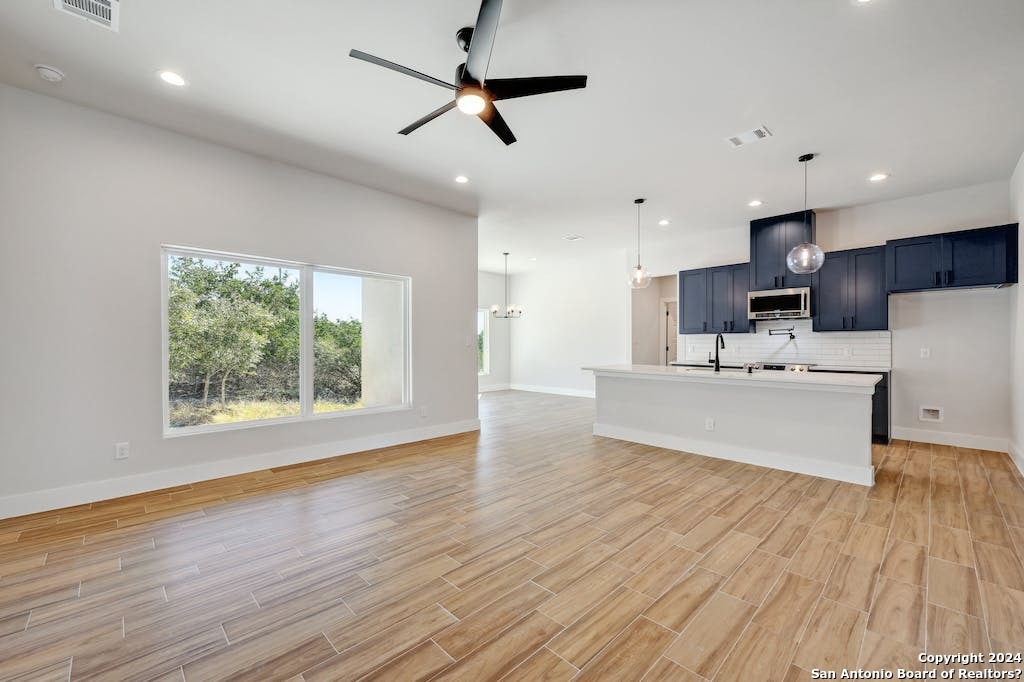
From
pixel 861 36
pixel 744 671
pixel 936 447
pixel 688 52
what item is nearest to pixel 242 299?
pixel 688 52

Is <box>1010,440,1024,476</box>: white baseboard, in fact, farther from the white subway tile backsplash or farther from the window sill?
the window sill

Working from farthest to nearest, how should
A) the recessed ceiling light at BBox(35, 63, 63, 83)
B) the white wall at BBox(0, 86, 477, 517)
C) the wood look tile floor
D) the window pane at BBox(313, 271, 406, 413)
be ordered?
the window pane at BBox(313, 271, 406, 413)
the white wall at BBox(0, 86, 477, 517)
the recessed ceiling light at BBox(35, 63, 63, 83)
the wood look tile floor

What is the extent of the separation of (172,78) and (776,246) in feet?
22.5

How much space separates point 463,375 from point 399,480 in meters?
2.24

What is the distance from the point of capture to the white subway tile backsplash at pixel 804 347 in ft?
18.2

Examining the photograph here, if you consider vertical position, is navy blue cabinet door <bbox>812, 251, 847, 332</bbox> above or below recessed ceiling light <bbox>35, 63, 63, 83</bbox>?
below

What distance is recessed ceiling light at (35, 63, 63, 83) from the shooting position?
9.12ft

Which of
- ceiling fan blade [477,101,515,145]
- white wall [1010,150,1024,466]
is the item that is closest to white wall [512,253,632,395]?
white wall [1010,150,1024,466]

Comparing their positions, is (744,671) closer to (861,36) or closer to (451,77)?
(861,36)

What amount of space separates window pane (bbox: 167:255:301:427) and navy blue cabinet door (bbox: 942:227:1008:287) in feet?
23.6

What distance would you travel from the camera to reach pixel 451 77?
2.97 metres

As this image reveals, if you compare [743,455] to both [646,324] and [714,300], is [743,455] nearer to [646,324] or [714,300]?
[714,300]

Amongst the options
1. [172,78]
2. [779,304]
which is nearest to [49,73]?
[172,78]

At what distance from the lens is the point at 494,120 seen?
267cm
